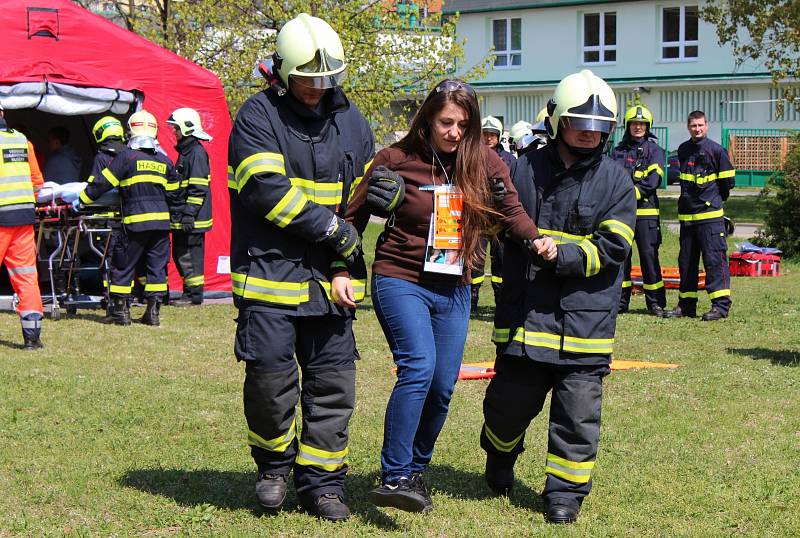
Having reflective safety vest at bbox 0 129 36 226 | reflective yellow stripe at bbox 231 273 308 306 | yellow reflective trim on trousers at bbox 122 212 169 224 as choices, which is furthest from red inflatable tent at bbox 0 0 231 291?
reflective yellow stripe at bbox 231 273 308 306

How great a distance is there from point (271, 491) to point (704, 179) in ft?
27.2

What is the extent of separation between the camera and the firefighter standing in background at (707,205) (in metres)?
12.1

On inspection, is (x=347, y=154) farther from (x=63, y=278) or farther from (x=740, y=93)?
(x=740, y=93)

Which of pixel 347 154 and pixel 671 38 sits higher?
pixel 671 38

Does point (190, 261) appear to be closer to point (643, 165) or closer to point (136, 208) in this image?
point (136, 208)

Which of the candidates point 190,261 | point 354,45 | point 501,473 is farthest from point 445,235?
point 354,45

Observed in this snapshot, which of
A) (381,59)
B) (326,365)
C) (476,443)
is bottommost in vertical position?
(476,443)

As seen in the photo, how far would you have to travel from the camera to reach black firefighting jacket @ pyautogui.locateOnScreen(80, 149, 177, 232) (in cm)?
1187

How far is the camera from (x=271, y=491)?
5102 mm

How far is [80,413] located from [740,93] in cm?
3598

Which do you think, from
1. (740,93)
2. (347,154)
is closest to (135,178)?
(347,154)

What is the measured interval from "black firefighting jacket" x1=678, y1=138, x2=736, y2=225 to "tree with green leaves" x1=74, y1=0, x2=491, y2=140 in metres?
6.60

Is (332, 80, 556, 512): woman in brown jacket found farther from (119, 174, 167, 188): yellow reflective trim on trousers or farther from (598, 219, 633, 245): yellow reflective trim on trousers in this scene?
(119, 174, 167, 188): yellow reflective trim on trousers

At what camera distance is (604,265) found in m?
5.17
